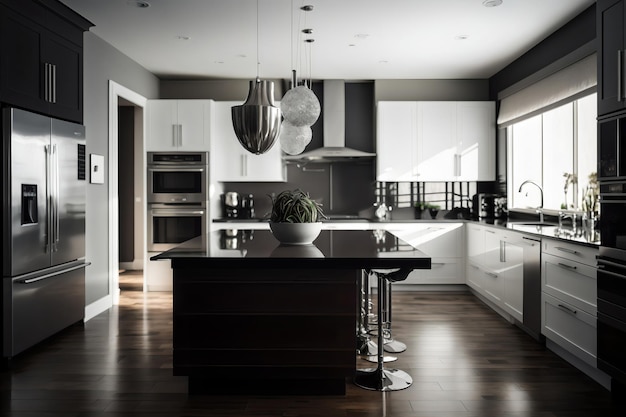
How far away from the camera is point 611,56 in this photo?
3105 mm

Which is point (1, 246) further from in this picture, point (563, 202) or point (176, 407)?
point (563, 202)

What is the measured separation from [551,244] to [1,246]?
3722 mm

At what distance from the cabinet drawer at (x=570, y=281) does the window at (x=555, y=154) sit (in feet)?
3.76

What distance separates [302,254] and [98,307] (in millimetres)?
3128

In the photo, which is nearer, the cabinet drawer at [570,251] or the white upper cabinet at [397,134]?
the cabinet drawer at [570,251]

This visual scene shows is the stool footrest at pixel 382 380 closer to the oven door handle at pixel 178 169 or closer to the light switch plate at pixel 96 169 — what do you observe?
the light switch plate at pixel 96 169

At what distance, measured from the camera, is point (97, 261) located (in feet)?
16.9

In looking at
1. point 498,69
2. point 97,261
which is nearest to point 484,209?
point 498,69

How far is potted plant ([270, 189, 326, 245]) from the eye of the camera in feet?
10.9

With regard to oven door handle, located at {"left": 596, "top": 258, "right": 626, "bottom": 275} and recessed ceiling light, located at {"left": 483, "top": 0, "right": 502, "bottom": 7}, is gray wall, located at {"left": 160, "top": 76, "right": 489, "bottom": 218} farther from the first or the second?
oven door handle, located at {"left": 596, "top": 258, "right": 626, "bottom": 275}

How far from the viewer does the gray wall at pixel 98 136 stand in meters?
4.92

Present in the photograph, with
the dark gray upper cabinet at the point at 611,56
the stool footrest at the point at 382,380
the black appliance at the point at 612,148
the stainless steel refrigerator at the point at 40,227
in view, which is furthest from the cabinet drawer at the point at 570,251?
the stainless steel refrigerator at the point at 40,227

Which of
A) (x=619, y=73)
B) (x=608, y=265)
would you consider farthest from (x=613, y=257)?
(x=619, y=73)

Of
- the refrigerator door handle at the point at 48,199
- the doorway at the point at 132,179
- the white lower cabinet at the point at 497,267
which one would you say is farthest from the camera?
the doorway at the point at 132,179
